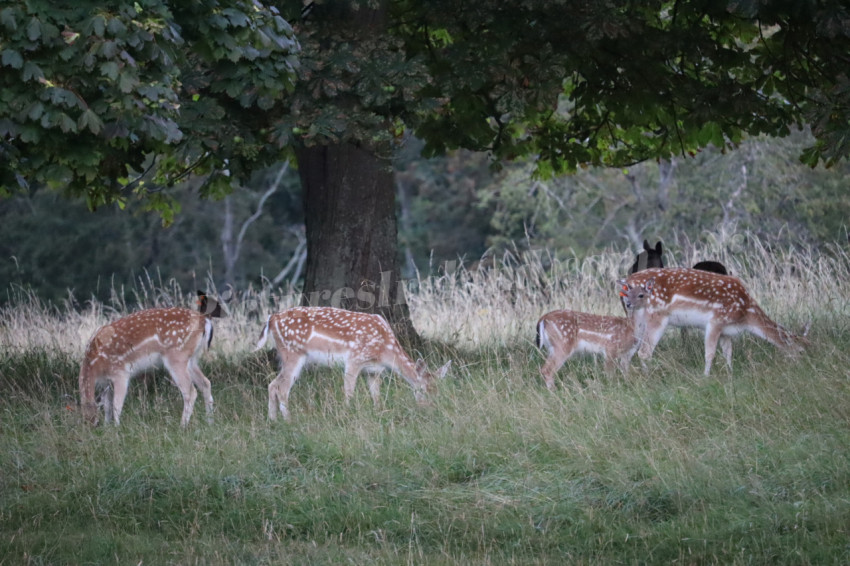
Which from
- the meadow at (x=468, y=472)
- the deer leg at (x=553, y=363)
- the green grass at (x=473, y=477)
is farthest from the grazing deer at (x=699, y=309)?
the deer leg at (x=553, y=363)

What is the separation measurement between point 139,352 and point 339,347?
1761mm

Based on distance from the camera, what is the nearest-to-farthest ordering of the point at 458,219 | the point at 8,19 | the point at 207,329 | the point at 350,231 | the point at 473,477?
1. the point at 8,19
2. the point at 473,477
3. the point at 207,329
4. the point at 350,231
5. the point at 458,219

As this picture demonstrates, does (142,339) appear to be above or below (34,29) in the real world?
below

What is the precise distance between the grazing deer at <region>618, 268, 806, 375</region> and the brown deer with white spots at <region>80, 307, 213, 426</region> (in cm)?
390

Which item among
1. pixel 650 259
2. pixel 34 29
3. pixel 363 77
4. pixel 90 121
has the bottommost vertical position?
pixel 650 259

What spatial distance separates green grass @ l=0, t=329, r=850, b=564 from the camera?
20.3ft

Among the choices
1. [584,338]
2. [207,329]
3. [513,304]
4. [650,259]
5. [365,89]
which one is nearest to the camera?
[365,89]

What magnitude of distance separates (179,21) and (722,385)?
15.5 ft

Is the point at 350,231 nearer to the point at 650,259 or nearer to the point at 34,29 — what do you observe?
the point at 650,259

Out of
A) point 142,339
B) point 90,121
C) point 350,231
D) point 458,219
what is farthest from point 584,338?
point 458,219

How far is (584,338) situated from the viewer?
9.84m

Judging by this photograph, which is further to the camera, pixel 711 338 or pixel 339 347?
pixel 711 338

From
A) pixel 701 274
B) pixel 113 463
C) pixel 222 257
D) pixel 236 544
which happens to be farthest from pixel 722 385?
pixel 222 257

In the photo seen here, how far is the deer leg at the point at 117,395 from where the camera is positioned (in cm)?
951
